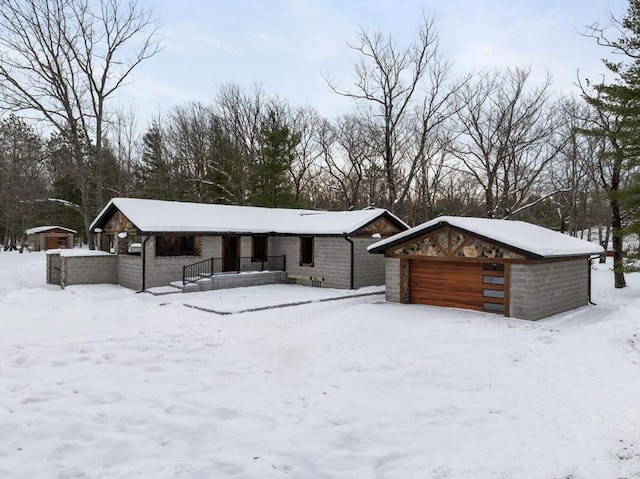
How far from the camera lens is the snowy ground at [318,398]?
14.9 feet

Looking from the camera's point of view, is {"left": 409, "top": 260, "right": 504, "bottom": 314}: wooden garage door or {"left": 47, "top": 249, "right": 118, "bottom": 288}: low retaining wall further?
{"left": 47, "top": 249, "right": 118, "bottom": 288}: low retaining wall

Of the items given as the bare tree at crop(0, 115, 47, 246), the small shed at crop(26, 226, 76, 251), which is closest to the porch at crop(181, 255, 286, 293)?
Answer: the bare tree at crop(0, 115, 47, 246)

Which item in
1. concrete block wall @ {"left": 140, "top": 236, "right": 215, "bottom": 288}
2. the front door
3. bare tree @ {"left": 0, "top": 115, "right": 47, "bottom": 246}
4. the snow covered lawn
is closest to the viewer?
the snow covered lawn

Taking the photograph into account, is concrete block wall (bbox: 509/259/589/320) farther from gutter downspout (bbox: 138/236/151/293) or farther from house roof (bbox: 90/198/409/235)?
gutter downspout (bbox: 138/236/151/293)

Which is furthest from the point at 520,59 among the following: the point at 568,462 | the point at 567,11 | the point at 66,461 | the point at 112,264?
the point at 66,461

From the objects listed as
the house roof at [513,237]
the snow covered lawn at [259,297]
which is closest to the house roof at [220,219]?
the snow covered lawn at [259,297]

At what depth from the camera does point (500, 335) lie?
389 inches

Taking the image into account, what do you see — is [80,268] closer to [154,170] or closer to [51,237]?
[154,170]

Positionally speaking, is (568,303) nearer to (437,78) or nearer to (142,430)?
(142,430)

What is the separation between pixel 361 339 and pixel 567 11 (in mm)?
14291

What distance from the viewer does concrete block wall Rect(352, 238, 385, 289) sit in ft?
60.6

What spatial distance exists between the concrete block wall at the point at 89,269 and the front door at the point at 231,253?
4736mm

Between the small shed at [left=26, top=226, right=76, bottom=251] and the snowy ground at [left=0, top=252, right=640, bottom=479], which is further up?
the small shed at [left=26, top=226, right=76, bottom=251]

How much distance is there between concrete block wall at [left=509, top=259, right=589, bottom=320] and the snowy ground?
630mm
